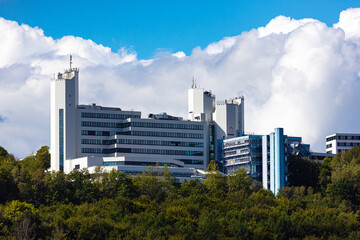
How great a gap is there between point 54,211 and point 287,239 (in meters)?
53.2

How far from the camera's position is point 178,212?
627 feet

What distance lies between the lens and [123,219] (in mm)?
185000

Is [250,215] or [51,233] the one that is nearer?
[51,233]

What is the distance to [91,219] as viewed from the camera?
178 metres


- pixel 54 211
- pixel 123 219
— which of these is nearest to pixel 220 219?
pixel 123 219

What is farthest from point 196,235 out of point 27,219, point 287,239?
point 27,219

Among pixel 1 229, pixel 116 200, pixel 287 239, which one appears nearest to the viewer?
pixel 1 229

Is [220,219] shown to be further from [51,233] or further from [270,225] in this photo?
[51,233]

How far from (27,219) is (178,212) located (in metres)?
38.1

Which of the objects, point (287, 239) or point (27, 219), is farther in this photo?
point (287, 239)

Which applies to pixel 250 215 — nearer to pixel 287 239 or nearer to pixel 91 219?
pixel 287 239

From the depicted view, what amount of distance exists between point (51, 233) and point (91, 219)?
1210 cm

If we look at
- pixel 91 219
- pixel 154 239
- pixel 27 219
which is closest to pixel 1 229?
pixel 27 219

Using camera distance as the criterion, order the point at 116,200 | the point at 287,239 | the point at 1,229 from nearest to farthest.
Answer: the point at 1,229
the point at 287,239
the point at 116,200
